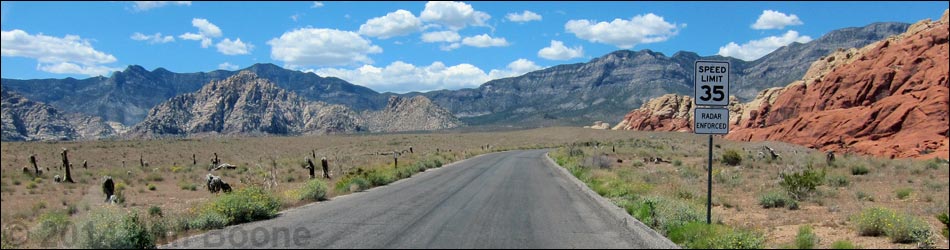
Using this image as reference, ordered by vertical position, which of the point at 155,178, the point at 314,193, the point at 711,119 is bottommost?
the point at 155,178

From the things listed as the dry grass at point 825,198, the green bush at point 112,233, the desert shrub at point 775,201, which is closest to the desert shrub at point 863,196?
the dry grass at point 825,198

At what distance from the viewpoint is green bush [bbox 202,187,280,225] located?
1208cm

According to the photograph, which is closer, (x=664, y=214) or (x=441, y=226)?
(x=441, y=226)

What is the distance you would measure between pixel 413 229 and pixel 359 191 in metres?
9.83

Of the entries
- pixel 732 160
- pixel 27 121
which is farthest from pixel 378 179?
pixel 27 121

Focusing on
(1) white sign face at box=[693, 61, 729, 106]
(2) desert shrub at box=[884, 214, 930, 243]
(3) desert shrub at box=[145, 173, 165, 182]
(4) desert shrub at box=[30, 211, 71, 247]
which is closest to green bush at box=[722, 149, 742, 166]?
(2) desert shrub at box=[884, 214, 930, 243]

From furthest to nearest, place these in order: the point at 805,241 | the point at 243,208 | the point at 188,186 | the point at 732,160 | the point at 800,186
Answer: the point at 732,160, the point at 188,186, the point at 800,186, the point at 243,208, the point at 805,241

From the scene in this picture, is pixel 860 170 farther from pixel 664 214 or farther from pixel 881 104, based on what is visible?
pixel 881 104

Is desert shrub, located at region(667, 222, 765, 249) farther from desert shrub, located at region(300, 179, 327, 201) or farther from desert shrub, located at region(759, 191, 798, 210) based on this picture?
desert shrub, located at region(300, 179, 327, 201)

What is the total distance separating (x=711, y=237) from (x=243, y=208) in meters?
8.83

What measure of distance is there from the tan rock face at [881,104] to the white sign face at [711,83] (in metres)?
33.0

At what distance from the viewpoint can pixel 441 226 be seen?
1123cm

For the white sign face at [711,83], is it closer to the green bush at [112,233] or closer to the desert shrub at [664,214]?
the desert shrub at [664,214]

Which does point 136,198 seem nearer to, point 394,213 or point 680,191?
point 394,213
